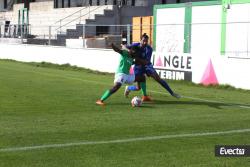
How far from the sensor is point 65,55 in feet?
96.8

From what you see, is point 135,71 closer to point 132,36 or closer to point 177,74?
point 177,74

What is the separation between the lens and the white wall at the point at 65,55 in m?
25.7

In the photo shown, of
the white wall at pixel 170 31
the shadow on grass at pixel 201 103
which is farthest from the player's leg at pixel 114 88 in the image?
the white wall at pixel 170 31

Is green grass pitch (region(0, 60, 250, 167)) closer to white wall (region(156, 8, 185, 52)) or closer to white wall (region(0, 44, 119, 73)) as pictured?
white wall (region(156, 8, 185, 52))

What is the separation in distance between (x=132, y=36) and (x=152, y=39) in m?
1.28

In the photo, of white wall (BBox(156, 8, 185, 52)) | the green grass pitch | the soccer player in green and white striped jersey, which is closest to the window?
white wall (BBox(156, 8, 185, 52))

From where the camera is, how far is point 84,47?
28.8 m

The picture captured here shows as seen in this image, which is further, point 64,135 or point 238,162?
point 64,135

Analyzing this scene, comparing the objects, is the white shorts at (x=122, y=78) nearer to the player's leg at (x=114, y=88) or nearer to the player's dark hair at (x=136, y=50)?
the player's leg at (x=114, y=88)

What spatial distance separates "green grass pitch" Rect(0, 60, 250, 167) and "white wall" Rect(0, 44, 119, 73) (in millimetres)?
8091

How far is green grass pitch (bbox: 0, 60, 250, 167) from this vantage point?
314 inches

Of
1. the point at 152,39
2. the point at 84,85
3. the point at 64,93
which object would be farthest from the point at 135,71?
the point at 152,39

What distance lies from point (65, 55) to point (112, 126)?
19293 mm

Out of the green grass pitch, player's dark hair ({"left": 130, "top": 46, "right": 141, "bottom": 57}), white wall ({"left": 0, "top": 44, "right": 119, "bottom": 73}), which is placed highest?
player's dark hair ({"left": 130, "top": 46, "right": 141, "bottom": 57})
